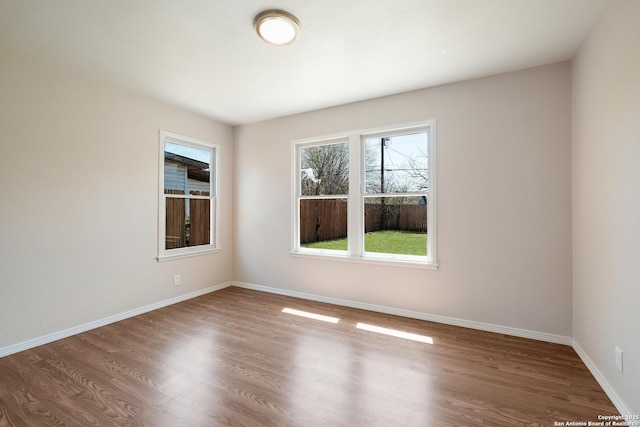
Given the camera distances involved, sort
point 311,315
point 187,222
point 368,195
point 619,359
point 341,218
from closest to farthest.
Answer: point 619,359 → point 311,315 → point 368,195 → point 341,218 → point 187,222

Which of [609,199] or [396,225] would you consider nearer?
[609,199]

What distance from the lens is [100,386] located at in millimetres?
1950

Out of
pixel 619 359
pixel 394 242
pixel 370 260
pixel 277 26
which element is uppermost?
pixel 277 26

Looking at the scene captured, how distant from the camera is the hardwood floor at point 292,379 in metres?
1.68

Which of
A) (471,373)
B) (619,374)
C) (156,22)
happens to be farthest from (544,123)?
(156,22)

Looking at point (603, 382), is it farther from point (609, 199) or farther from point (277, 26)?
point (277, 26)

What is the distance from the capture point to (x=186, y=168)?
158 inches

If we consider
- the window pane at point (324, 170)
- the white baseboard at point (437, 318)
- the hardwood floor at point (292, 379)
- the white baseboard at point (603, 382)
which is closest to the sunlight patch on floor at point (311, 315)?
the hardwood floor at point (292, 379)

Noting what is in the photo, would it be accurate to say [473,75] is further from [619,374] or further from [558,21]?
[619,374]

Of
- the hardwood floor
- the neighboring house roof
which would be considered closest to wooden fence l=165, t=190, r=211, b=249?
the neighboring house roof

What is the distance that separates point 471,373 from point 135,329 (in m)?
3.19

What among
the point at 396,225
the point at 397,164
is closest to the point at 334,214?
the point at 396,225

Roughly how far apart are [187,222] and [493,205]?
3.89 metres

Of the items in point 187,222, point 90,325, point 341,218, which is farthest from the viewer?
point 187,222
